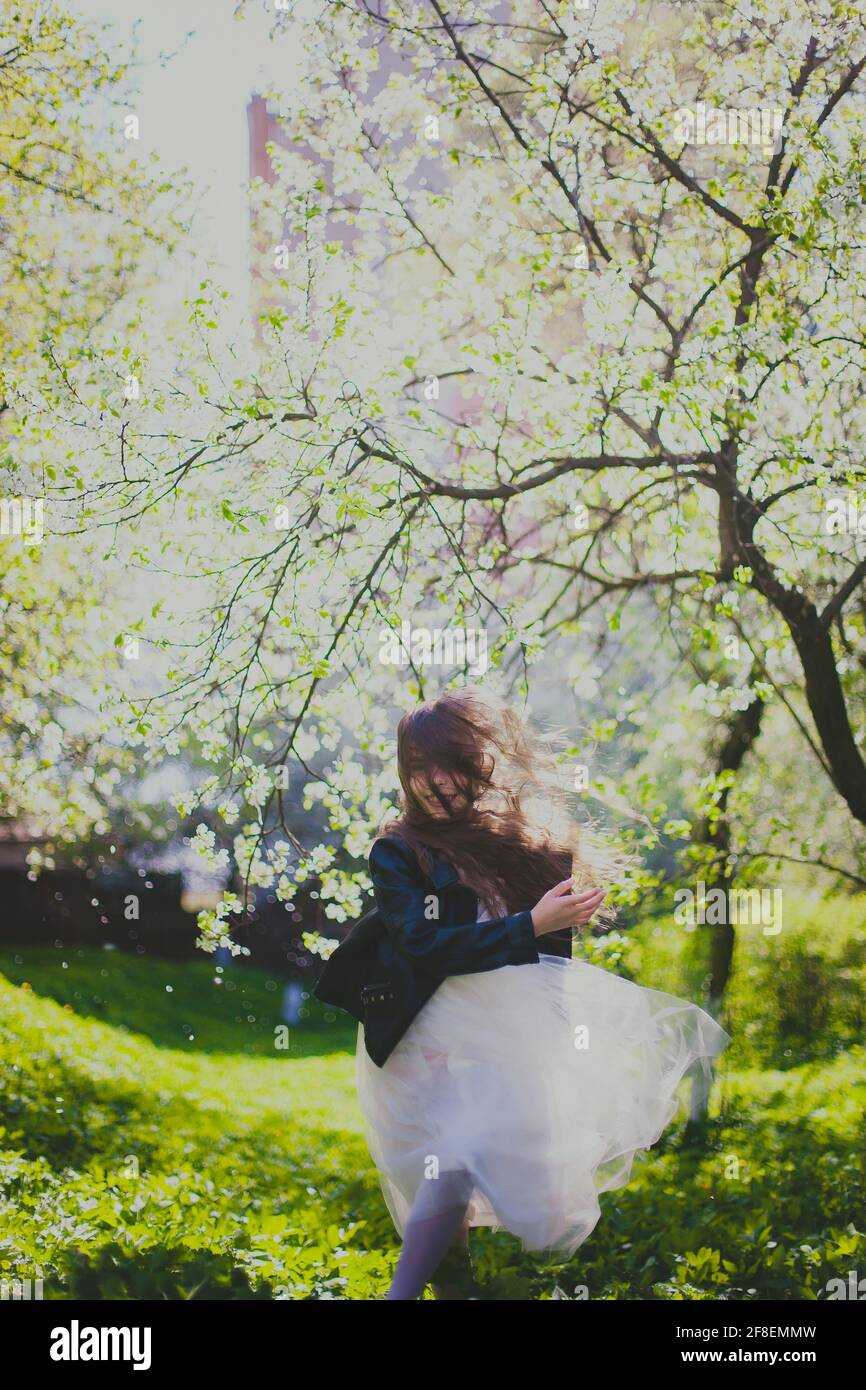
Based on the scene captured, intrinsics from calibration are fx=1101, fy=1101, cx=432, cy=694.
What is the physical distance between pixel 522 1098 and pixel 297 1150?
2651 millimetres

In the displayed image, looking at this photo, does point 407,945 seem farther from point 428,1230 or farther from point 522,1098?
point 428,1230

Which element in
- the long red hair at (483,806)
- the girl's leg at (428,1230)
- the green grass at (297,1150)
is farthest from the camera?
the green grass at (297,1150)

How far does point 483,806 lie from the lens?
2701mm

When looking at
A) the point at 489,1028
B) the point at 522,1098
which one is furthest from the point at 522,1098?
the point at 489,1028

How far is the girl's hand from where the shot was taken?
7.58ft

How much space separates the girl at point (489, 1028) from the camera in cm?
233

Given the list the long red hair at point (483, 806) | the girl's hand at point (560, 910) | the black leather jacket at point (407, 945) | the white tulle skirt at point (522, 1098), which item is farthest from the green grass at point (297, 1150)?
the girl's hand at point (560, 910)

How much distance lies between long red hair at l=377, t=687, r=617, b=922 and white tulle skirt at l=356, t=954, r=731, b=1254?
8.4 inches

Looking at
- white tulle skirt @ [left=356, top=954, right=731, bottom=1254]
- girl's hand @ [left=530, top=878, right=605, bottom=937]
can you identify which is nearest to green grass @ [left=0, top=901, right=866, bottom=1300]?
white tulle skirt @ [left=356, top=954, right=731, bottom=1254]

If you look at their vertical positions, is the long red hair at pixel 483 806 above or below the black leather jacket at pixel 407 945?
above

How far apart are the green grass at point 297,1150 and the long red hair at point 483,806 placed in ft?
4.82

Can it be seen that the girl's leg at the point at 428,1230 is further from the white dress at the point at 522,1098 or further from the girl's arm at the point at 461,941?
the girl's arm at the point at 461,941

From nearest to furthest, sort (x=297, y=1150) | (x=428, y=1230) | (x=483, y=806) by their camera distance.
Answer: (x=428, y=1230)
(x=483, y=806)
(x=297, y=1150)
